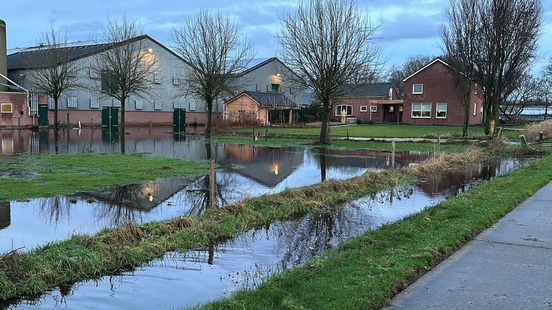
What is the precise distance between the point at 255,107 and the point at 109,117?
54.0ft

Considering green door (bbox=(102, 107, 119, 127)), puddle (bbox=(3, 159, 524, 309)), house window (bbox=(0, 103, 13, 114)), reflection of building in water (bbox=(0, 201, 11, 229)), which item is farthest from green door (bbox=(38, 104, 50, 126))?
puddle (bbox=(3, 159, 524, 309))

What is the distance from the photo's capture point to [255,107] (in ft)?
206

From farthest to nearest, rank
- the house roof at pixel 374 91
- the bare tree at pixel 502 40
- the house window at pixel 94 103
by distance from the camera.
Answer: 1. the house roof at pixel 374 91
2. the house window at pixel 94 103
3. the bare tree at pixel 502 40

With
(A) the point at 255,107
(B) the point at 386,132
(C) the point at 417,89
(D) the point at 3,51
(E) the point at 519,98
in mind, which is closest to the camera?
(B) the point at 386,132

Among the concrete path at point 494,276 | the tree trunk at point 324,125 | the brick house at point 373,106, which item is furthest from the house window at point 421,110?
the concrete path at point 494,276

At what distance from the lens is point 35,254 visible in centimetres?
727

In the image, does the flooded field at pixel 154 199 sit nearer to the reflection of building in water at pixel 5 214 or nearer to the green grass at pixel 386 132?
the reflection of building in water at pixel 5 214

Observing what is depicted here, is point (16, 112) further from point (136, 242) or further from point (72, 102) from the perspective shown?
point (136, 242)

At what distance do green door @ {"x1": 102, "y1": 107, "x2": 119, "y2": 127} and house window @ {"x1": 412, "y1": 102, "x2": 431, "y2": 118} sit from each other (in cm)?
3459

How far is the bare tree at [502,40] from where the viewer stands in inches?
1468

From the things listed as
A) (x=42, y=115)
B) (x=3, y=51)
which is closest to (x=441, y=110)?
(x=42, y=115)

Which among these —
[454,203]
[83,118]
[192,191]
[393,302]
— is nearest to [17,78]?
[83,118]

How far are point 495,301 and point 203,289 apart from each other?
3.37 metres

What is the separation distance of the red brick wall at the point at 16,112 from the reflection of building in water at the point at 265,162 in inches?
1167
